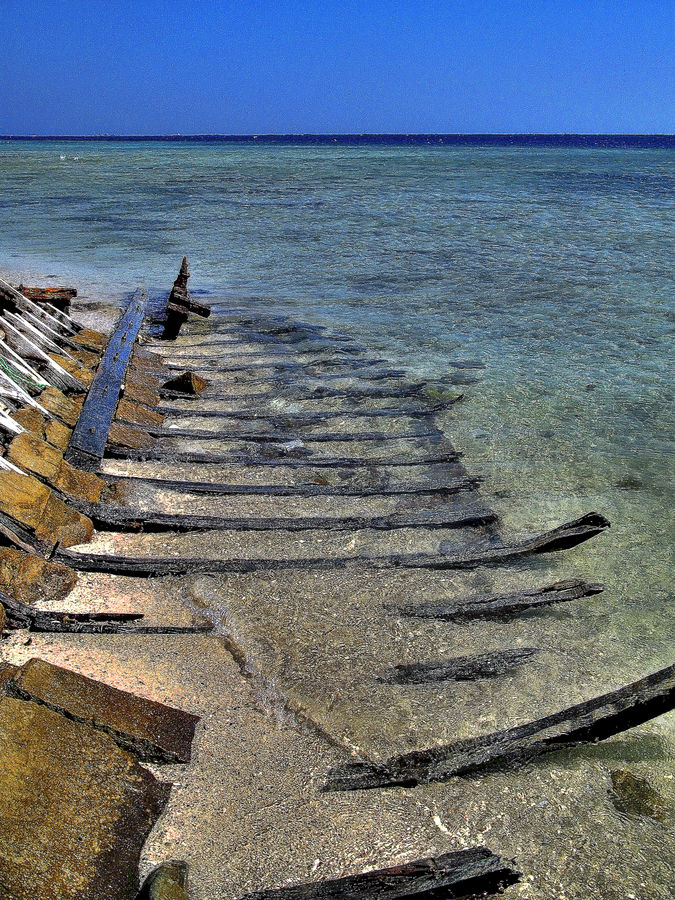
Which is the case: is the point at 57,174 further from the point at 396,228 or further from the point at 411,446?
the point at 411,446

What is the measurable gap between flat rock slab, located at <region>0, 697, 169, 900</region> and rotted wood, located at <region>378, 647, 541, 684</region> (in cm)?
135

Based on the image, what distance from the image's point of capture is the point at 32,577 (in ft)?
12.9

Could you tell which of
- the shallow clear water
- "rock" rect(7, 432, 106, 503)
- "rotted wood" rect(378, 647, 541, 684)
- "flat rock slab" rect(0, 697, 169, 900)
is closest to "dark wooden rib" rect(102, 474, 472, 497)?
"rock" rect(7, 432, 106, 503)

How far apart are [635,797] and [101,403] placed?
4849 millimetres

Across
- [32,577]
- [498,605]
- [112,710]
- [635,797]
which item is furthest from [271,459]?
[635,797]

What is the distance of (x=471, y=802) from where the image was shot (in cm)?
303

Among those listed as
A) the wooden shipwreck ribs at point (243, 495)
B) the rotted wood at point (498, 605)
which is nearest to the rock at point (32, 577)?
the wooden shipwreck ribs at point (243, 495)

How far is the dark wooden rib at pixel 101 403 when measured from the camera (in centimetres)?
543

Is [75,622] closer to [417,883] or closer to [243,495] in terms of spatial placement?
[243,495]

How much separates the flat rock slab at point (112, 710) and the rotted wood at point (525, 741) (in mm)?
634

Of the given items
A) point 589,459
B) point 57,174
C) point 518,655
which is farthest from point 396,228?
point 57,174

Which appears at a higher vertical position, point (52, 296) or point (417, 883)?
point (52, 296)

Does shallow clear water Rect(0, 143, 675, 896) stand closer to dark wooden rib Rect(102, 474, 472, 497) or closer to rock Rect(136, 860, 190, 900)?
dark wooden rib Rect(102, 474, 472, 497)

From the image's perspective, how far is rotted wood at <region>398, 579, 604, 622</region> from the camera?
4293mm
